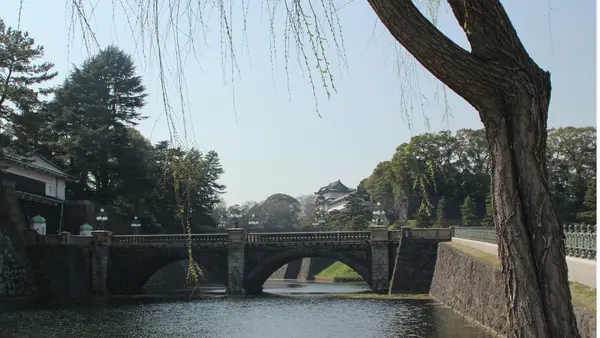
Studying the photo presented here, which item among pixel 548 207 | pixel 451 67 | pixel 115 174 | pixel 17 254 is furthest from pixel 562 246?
Answer: pixel 115 174

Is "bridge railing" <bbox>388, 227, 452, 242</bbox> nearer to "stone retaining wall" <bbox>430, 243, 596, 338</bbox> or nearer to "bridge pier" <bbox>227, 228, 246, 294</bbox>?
"stone retaining wall" <bbox>430, 243, 596, 338</bbox>

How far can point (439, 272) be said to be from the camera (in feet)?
120

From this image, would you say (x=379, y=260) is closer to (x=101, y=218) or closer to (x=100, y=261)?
(x=100, y=261)

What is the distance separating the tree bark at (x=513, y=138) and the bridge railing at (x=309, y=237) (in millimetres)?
41139

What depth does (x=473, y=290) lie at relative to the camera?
2523cm

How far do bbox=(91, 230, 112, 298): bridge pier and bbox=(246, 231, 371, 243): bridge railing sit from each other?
10.1 m

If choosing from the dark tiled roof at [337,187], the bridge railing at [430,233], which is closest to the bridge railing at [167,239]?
the bridge railing at [430,233]

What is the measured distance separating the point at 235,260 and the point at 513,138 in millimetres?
42704

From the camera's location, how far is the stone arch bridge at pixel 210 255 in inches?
1706

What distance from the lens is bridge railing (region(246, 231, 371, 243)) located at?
4491cm

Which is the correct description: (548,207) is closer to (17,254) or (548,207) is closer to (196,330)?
(196,330)

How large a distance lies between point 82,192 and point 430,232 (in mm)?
Result: 30893

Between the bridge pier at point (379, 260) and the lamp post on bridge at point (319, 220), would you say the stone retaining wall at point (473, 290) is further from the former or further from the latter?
the lamp post on bridge at point (319, 220)

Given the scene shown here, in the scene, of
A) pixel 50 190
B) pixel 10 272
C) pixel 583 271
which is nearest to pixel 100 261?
pixel 10 272
